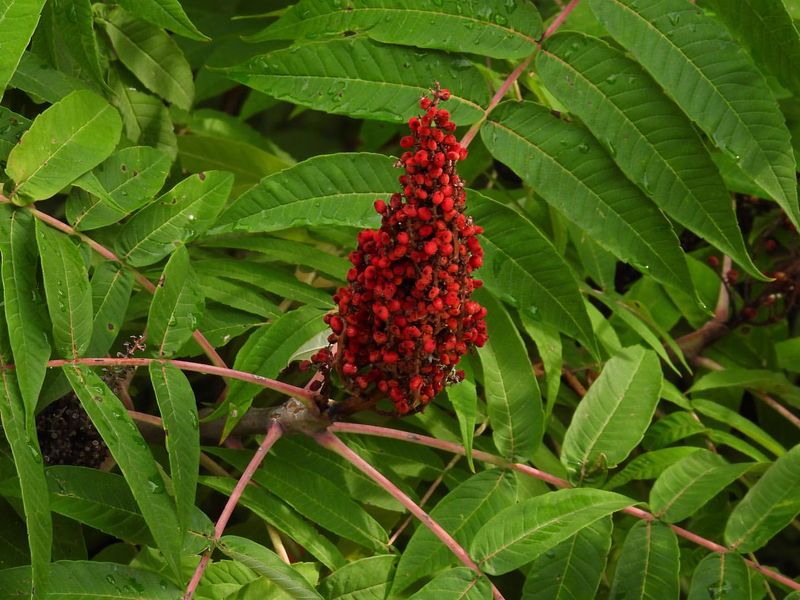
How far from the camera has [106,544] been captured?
223 centimetres

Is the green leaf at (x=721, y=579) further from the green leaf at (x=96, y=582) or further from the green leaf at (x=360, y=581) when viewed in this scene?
the green leaf at (x=96, y=582)

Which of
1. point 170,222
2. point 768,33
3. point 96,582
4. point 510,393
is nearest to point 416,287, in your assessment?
point 510,393

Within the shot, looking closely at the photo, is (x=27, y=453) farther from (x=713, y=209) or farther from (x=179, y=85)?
(x=713, y=209)

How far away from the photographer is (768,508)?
1835 millimetres

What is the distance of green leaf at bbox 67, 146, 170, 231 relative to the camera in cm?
194

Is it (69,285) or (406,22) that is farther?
(406,22)

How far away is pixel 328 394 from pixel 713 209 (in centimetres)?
84

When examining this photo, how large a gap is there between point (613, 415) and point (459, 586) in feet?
A: 1.74

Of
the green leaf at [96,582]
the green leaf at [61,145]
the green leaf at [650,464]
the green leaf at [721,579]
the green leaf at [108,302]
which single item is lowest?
the green leaf at [721,579]

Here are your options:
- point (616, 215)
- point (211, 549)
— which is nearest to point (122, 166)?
point (211, 549)

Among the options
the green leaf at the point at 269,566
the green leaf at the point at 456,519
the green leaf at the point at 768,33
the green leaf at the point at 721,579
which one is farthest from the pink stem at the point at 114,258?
the green leaf at the point at 768,33

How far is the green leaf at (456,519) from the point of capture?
1.83 metres

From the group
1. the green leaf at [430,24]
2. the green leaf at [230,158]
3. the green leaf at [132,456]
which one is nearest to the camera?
the green leaf at [132,456]

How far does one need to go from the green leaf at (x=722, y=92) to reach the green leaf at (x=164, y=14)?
34.7 inches
